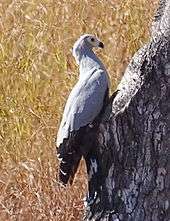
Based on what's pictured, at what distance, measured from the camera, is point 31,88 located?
3066 mm

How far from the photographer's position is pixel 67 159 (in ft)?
6.93

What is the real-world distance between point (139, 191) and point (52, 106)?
105cm

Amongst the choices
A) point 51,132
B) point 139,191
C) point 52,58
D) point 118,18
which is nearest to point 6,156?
point 51,132

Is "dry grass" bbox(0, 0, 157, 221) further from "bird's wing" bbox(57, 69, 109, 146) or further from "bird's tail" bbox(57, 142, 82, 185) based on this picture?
"bird's wing" bbox(57, 69, 109, 146)

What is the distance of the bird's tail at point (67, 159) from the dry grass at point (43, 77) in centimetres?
45

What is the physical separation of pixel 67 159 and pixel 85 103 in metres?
0.17

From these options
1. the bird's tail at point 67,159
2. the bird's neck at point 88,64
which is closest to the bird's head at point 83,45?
the bird's neck at point 88,64

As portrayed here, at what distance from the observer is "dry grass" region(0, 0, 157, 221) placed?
2719 mm

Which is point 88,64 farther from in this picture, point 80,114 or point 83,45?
point 80,114

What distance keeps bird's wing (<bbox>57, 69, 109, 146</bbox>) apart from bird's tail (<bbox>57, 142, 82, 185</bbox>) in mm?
24

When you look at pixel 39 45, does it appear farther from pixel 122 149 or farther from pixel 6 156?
pixel 122 149

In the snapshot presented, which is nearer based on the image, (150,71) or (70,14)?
(150,71)

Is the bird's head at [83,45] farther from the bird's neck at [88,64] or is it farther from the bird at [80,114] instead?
the bird at [80,114]

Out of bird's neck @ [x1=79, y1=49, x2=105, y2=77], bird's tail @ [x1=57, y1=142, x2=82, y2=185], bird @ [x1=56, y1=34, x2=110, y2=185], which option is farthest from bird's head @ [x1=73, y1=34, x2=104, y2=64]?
bird's tail @ [x1=57, y1=142, x2=82, y2=185]
